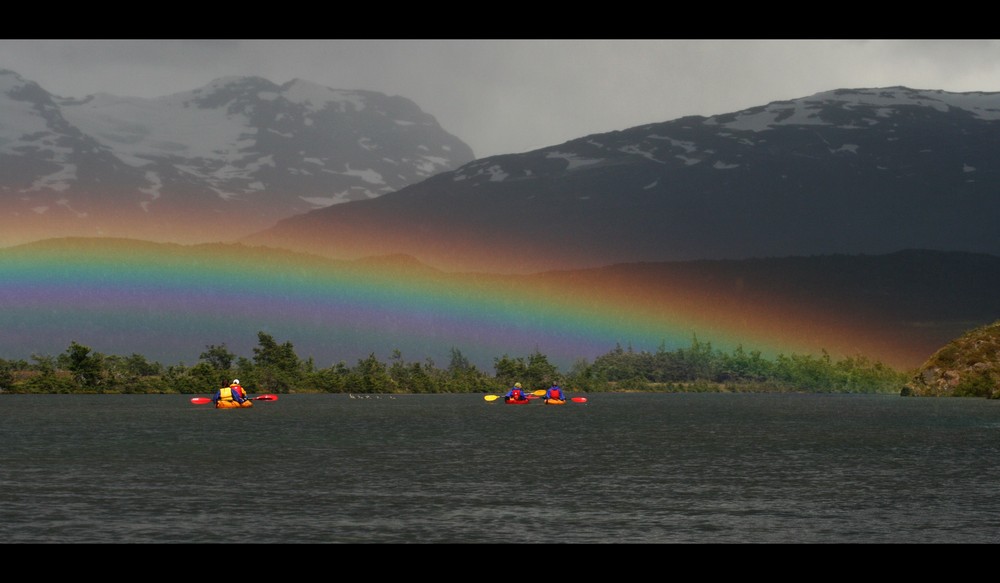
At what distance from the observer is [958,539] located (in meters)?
44.4

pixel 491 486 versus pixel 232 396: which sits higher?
pixel 232 396

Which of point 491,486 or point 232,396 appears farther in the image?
point 232,396

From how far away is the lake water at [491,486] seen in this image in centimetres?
4591

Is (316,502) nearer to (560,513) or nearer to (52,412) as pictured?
(560,513)

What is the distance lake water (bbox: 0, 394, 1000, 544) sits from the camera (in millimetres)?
45906

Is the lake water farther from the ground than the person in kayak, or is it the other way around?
the person in kayak

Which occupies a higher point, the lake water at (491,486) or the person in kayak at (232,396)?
the person in kayak at (232,396)

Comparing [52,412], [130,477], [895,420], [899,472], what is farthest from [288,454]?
[895,420]

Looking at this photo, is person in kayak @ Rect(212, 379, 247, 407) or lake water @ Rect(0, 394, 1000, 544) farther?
person in kayak @ Rect(212, 379, 247, 407)

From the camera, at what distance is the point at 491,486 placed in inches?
2499

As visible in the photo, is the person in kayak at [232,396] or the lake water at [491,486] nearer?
the lake water at [491,486]
